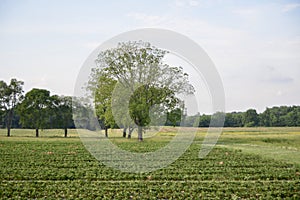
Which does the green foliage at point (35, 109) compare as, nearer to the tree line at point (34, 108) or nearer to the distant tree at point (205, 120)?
the tree line at point (34, 108)

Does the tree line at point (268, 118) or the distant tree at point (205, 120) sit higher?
the tree line at point (268, 118)

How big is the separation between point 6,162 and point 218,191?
1383 centimetres

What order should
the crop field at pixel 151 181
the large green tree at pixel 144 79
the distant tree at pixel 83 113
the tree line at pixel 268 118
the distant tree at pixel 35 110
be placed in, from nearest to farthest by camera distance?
the crop field at pixel 151 181 → the large green tree at pixel 144 79 → the distant tree at pixel 35 110 → the distant tree at pixel 83 113 → the tree line at pixel 268 118

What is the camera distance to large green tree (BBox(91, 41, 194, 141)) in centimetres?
5212

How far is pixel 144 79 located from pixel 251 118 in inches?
2406

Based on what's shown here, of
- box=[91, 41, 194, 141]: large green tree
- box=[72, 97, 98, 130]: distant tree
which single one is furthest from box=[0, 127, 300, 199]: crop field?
box=[72, 97, 98, 130]: distant tree

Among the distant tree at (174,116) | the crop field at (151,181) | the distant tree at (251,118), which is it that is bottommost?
the crop field at (151,181)

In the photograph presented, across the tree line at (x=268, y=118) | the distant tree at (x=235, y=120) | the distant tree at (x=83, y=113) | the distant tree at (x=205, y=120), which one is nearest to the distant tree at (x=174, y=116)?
the distant tree at (x=205, y=120)

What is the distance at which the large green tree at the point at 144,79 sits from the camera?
52125mm

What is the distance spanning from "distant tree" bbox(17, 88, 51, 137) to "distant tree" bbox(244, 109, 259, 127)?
54.9 metres

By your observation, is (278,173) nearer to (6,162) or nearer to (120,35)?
(6,162)

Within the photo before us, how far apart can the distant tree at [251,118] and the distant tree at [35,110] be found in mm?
54880

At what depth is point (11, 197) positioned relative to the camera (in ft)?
44.1

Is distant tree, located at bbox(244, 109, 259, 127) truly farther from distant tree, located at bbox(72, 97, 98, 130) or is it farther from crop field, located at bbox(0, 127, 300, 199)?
crop field, located at bbox(0, 127, 300, 199)
